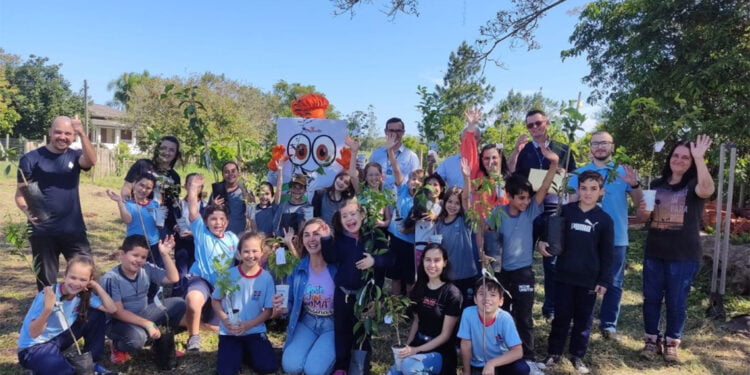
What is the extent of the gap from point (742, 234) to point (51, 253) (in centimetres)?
1051

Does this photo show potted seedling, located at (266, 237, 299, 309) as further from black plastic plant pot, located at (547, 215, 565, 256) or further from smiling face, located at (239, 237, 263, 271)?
black plastic plant pot, located at (547, 215, 565, 256)

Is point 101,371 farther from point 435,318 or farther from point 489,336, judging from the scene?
point 489,336

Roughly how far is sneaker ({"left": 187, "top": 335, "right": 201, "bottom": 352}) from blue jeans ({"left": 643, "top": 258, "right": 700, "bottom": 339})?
371 centimetres

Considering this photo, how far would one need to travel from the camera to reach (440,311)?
3383mm

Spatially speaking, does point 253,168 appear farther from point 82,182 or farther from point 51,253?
point 82,182

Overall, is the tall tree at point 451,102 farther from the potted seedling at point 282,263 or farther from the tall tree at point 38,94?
the tall tree at point 38,94

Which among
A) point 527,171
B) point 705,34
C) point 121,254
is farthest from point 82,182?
point 705,34

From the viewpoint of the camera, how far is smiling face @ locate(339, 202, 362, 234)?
371cm

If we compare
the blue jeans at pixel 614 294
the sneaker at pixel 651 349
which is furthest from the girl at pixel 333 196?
the sneaker at pixel 651 349

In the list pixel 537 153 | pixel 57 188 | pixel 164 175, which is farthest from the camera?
pixel 164 175

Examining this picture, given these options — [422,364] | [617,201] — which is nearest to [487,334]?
[422,364]

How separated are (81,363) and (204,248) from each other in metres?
1.28

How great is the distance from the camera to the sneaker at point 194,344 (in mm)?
3918

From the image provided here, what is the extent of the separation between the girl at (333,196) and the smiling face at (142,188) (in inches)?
59.2
